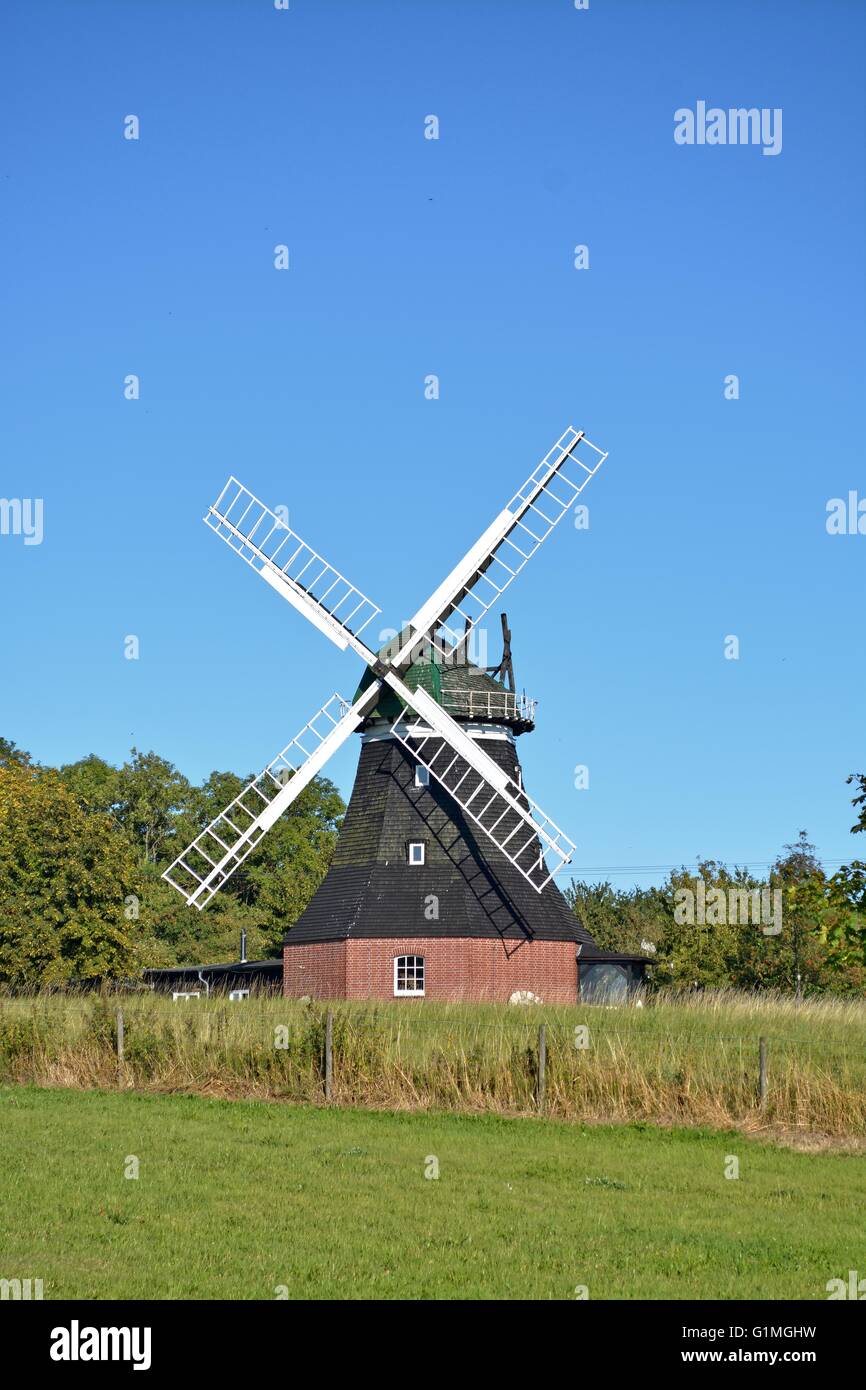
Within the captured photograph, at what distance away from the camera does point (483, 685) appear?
43.7 m

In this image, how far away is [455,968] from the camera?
41.0 metres

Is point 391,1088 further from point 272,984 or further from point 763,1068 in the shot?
point 272,984

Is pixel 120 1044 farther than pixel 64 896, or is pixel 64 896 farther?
pixel 64 896

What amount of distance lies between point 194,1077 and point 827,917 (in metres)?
12.2

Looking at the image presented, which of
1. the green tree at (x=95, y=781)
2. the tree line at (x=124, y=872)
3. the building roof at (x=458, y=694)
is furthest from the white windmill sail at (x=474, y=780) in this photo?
the green tree at (x=95, y=781)

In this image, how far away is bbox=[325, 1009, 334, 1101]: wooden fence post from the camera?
24922 millimetres

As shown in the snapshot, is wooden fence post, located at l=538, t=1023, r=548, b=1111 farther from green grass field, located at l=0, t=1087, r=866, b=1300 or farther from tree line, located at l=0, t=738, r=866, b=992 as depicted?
tree line, located at l=0, t=738, r=866, b=992

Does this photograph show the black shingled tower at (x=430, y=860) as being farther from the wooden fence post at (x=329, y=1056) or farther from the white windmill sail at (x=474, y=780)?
the wooden fence post at (x=329, y=1056)

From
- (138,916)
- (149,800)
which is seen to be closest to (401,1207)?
(138,916)

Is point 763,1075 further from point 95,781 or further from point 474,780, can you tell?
point 95,781

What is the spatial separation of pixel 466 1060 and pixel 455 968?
642 inches

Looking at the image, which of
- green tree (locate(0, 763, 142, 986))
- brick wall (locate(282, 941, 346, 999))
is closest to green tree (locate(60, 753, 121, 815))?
green tree (locate(0, 763, 142, 986))

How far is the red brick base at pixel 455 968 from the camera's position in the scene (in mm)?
41000
